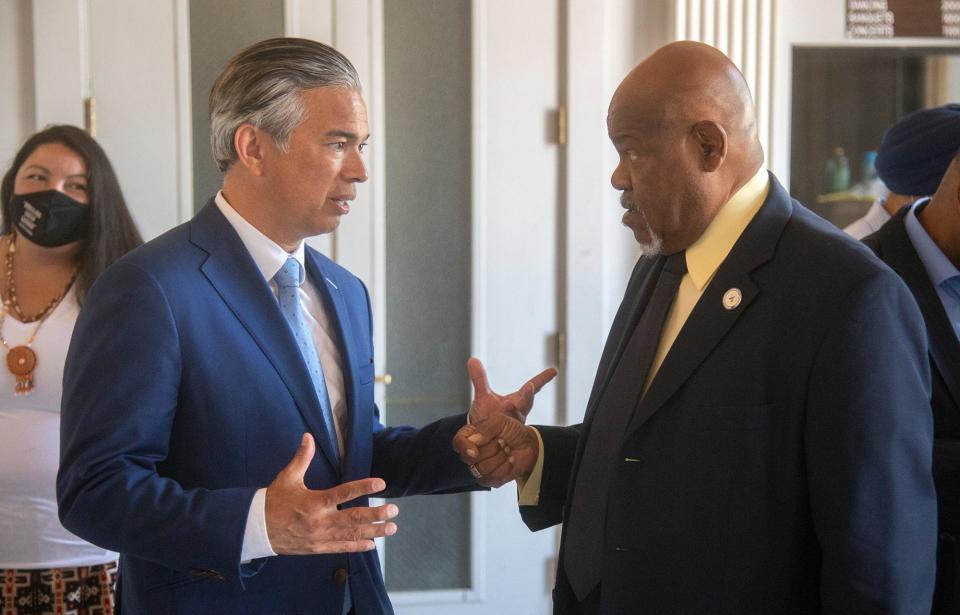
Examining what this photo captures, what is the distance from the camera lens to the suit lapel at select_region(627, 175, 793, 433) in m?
1.39

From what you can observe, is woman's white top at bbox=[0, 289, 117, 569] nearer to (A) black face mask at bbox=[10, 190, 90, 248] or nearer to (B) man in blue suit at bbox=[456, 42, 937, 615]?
(A) black face mask at bbox=[10, 190, 90, 248]

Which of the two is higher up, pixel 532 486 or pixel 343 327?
pixel 343 327

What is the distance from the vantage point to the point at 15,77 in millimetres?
2902

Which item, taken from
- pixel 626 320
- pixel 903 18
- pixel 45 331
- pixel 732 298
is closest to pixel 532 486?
pixel 626 320

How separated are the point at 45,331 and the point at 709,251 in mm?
1532

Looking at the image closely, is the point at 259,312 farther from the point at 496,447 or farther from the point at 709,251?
the point at 709,251

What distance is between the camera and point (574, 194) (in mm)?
3164

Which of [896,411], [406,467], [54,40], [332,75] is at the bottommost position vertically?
[406,467]

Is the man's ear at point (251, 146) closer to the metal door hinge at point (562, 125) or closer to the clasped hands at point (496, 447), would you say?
the clasped hands at point (496, 447)

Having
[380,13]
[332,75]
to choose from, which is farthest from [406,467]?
[380,13]

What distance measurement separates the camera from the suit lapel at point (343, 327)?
1722 mm

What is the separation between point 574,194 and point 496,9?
2.01ft

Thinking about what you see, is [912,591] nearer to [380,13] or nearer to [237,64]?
[237,64]

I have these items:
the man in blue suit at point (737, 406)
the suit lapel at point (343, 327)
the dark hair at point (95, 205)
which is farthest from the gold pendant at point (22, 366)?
the man in blue suit at point (737, 406)
